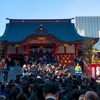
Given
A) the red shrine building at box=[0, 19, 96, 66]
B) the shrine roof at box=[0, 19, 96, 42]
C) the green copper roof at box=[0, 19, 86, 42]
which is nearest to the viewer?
the red shrine building at box=[0, 19, 96, 66]

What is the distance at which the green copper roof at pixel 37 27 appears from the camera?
42688 millimetres

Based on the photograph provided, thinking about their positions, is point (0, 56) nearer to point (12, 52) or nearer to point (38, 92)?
point (12, 52)

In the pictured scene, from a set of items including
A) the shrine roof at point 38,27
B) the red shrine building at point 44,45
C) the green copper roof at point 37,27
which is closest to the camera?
the red shrine building at point 44,45

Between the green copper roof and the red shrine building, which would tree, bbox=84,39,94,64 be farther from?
the green copper roof

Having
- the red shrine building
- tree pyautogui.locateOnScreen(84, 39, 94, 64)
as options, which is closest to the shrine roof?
the red shrine building

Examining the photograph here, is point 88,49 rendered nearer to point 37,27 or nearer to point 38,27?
point 38,27

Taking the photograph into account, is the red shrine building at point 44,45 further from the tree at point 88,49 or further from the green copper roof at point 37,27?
the tree at point 88,49

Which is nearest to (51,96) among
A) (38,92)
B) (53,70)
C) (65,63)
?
(38,92)

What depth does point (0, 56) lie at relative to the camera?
136ft

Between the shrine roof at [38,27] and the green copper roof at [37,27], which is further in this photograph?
the shrine roof at [38,27]

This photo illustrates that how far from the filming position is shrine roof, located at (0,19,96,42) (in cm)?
4281

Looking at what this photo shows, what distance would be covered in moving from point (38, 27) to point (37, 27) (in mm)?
1605

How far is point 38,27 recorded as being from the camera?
141 feet

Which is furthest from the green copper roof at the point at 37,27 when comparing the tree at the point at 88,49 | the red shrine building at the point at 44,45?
the tree at the point at 88,49
